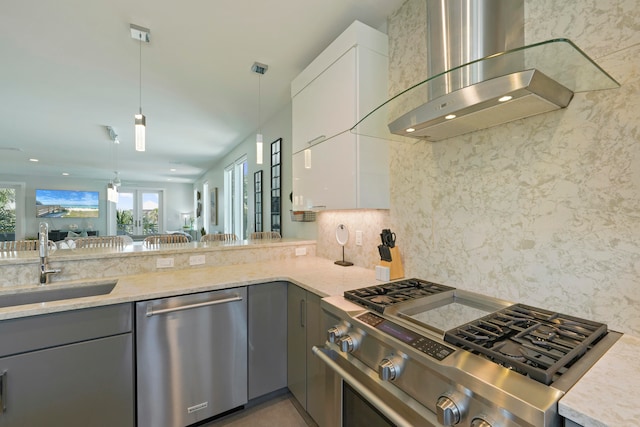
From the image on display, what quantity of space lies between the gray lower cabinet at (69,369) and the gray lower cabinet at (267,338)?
25.3 inches

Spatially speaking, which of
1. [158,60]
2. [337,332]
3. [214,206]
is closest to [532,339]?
[337,332]

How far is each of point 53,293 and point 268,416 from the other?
1.51 metres

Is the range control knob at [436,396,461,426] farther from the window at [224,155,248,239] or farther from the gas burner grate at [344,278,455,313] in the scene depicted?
the window at [224,155,248,239]

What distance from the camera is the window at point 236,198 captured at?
5500mm

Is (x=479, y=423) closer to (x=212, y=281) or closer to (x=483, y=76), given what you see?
(x=483, y=76)

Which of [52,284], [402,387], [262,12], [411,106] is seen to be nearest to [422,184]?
[411,106]

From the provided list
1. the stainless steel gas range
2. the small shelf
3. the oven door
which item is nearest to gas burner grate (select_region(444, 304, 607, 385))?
the stainless steel gas range

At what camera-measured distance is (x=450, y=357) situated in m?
0.79

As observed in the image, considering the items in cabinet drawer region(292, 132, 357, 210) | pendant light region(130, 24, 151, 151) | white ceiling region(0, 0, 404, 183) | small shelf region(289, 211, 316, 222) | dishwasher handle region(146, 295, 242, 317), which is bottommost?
dishwasher handle region(146, 295, 242, 317)

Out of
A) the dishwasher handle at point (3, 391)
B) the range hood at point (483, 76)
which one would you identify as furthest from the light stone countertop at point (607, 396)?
the dishwasher handle at point (3, 391)

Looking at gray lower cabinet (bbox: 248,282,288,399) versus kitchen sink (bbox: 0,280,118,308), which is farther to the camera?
gray lower cabinet (bbox: 248,282,288,399)

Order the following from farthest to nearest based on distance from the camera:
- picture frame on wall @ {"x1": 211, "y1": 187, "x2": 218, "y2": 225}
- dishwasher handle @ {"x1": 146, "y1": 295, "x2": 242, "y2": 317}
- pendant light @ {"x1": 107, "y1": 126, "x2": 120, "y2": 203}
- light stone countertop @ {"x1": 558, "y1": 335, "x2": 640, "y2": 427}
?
picture frame on wall @ {"x1": 211, "y1": 187, "x2": 218, "y2": 225} → pendant light @ {"x1": 107, "y1": 126, "x2": 120, "y2": 203} → dishwasher handle @ {"x1": 146, "y1": 295, "x2": 242, "y2": 317} → light stone countertop @ {"x1": 558, "y1": 335, "x2": 640, "y2": 427}

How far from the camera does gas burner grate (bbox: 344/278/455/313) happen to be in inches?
47.3

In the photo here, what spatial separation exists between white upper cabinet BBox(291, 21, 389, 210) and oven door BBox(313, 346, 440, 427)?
2.91ft
